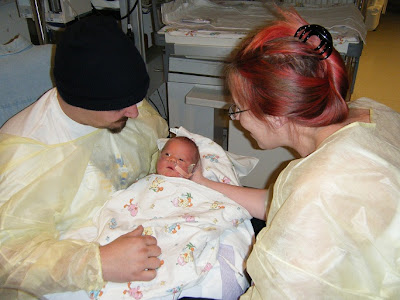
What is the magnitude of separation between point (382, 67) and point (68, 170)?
4.08 metres

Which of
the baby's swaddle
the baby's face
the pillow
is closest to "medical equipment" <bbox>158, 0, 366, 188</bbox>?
the pillow

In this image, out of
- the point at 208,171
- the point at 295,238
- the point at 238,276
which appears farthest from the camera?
the point at 208,171

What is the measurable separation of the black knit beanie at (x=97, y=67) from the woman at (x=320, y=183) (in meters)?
0.31

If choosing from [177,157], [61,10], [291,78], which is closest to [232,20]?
[61,10]

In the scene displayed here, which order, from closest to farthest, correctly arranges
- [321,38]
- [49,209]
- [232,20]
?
[321,38], [49,209], [232,20]

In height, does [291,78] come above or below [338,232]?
above

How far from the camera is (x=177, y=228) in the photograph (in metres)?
1.18

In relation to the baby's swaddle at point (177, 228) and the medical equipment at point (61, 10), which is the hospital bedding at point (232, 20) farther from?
the baby's swaddle at point (177, 228)

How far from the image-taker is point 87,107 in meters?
1.05

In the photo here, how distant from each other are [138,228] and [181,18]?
1440mm

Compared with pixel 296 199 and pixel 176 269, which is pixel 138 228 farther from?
pixel 296 199

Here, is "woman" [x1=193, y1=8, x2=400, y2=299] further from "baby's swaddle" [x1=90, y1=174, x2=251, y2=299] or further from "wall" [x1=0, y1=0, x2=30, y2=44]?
"wall" [x1=0, y1=0, x2=30, y2=44]

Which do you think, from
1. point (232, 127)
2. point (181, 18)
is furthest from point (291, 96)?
point (181, 18)

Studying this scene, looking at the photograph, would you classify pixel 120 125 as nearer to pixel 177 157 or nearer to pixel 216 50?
pixel 177 157
